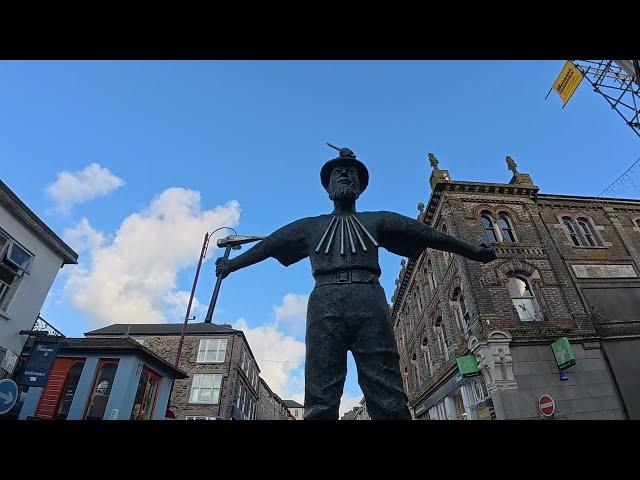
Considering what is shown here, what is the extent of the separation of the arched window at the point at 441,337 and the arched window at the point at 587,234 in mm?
7936

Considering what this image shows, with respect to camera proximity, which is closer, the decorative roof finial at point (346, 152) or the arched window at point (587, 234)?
the decorative roof finial at point (346, 152)

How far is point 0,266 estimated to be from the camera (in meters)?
12.1

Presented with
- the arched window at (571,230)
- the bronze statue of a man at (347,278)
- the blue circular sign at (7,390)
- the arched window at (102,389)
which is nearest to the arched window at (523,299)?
the arched window at (571,230)

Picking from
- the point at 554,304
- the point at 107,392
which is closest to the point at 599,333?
the point at 554,304

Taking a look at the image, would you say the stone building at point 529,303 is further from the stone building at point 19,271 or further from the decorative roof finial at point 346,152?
the stone building at point 19,271

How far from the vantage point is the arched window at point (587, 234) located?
58.3ft

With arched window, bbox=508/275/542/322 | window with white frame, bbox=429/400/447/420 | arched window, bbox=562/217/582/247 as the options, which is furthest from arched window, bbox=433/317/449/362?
arched window, bbox=562/217/582/247

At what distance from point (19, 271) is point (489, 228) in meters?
18.8

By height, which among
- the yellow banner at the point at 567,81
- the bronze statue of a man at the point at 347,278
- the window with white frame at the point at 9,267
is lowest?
the bronze statue of a man at the point at 347,278

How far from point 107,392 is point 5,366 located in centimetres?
451

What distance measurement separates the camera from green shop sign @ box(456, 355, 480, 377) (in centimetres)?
1408
